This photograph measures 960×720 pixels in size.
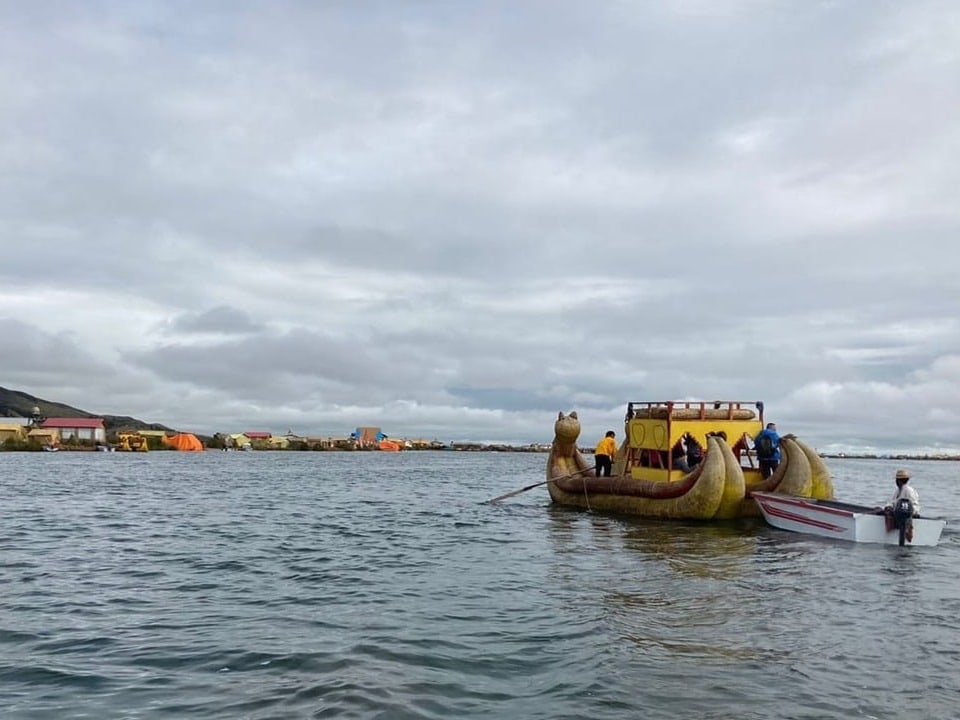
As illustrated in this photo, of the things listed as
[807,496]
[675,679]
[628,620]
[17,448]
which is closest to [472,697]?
[675,679]

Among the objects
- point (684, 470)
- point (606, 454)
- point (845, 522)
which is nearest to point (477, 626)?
point (845, 522)

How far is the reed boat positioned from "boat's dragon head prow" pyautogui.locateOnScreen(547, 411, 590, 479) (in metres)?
0.04

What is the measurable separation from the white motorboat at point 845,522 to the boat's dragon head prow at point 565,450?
10766mm

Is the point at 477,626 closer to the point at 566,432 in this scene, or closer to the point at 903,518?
the point at 903,518

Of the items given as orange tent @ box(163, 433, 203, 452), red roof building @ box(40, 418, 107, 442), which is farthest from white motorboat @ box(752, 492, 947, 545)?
orange tent @ box(163, 433, 203, 452)

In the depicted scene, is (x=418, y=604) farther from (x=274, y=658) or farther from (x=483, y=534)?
(x=483, y=534)

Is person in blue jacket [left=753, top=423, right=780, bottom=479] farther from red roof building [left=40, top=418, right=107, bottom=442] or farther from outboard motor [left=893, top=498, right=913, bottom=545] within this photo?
red roof building [left=40, top=418, right=107, bottom=442]

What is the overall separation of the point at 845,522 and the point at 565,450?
49.3ft

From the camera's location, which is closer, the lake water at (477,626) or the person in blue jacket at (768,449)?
the lake water at (477,626)

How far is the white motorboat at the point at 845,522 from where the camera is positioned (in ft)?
65.1

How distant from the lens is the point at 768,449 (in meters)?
26.6

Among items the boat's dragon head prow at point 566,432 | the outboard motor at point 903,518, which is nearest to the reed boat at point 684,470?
the boat's dragon head prow at point 566,432

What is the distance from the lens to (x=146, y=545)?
2091 centimetres

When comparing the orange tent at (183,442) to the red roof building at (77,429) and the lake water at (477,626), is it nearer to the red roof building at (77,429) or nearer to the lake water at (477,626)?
the red roof building at (77,429)
